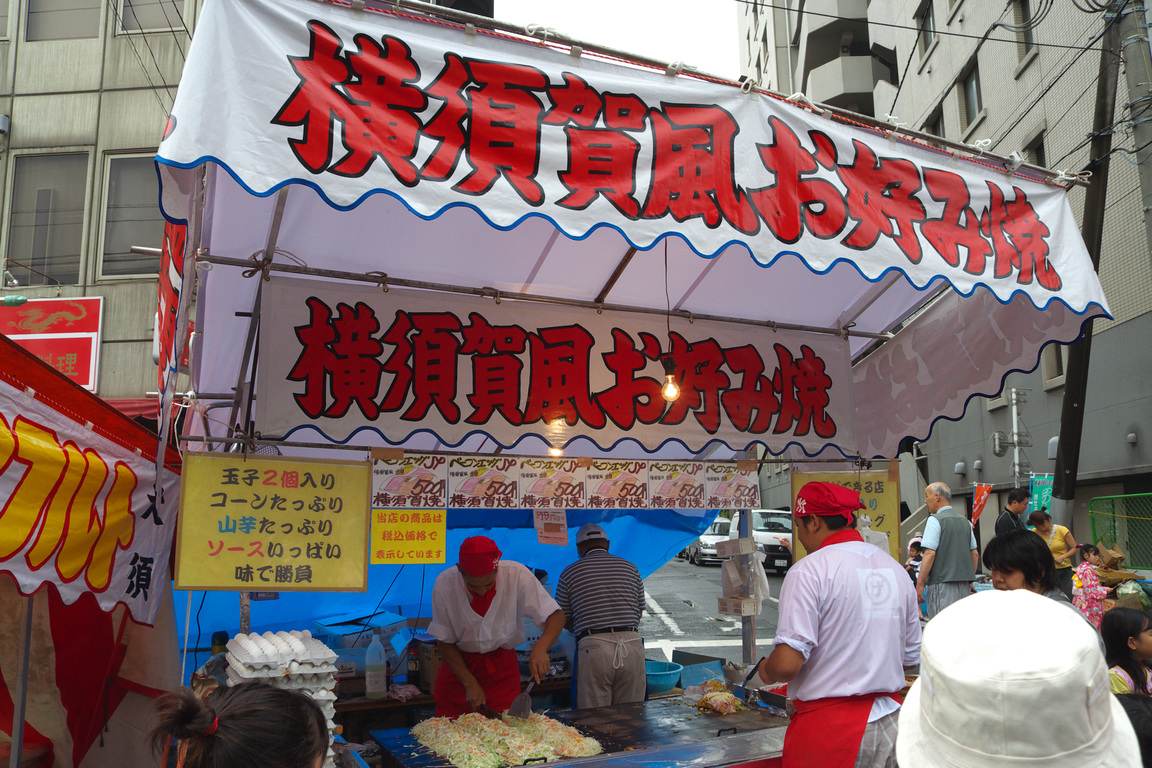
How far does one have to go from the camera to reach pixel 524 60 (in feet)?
11.7

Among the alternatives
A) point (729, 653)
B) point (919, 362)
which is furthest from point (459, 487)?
point (729, 653)

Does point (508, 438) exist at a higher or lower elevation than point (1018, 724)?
higher

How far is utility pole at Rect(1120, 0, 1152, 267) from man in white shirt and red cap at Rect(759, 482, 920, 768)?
6860mm

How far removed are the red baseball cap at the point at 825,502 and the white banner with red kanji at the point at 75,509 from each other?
3145 mm

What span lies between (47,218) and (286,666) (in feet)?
47.7

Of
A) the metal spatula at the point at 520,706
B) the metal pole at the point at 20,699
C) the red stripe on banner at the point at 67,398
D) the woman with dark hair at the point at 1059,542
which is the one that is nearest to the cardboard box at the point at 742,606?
the metal spatula at the point at 520,706

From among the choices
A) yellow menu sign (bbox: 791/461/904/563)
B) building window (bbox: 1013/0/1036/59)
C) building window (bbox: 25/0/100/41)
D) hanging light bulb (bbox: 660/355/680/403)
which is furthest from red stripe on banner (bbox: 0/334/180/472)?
building window (bbox: 1013/0/1036/59)

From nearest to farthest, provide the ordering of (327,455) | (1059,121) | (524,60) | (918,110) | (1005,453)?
(524,60) < (327,455) < (1059,121) < (1005,453) < (918,110)

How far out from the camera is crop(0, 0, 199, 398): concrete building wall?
14.3 m

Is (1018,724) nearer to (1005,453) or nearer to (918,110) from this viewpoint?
(1005,453)

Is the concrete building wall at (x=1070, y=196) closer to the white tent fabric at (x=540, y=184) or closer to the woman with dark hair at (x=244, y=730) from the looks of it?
the white tent fabric at (x=540, y=184)

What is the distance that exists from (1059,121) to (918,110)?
820 centimetres

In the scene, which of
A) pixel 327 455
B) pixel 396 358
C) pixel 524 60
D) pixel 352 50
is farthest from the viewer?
pixel 327 455

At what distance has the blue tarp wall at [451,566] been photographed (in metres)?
7.54
